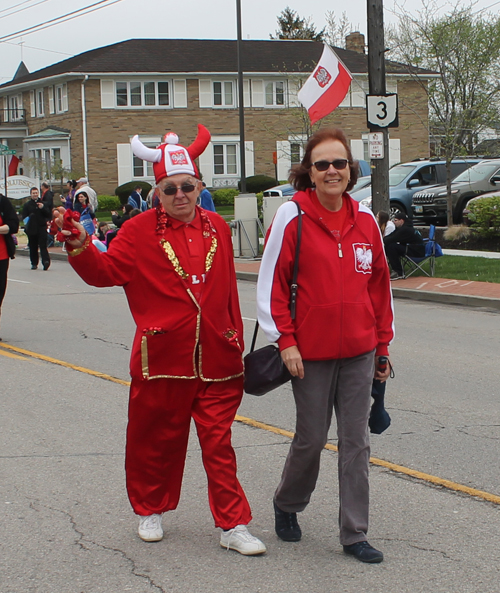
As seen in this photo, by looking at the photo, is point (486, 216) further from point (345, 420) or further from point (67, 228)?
point (67, 228)

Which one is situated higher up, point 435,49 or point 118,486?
point 435,49

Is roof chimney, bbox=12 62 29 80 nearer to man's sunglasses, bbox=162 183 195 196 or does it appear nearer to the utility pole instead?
the utility pole

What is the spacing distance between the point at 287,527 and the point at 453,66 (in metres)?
22.0

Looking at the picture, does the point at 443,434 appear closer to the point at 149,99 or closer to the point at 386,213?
the point at 386,213

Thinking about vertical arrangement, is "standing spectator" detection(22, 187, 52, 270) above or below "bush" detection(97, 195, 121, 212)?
below

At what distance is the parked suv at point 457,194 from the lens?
23.1 metres

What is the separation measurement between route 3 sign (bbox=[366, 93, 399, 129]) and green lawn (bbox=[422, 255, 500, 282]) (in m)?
2.97

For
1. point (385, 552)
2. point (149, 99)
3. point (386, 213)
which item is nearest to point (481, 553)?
point (385, 552)

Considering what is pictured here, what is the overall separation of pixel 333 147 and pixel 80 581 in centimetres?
220

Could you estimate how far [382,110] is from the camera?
1520 cm

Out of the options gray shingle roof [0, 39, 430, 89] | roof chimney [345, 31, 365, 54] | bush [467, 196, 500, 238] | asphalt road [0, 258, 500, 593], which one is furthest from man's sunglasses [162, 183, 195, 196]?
roof chimney [345, 31, 365, 54]

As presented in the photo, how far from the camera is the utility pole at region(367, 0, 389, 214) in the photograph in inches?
595

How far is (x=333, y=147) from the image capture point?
3.85 meters

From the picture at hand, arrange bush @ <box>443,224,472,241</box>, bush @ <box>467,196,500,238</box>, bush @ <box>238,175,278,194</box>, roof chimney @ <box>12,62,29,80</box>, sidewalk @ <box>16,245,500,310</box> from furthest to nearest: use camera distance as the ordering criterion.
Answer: roof chimney @ <box>12,62,29,80</box> < bush @ <box>238,175,278,194</box> < bush @ <box>443,224,472,241</box> < bush @ <box>467,196,500,238</box> < sidewalk @ <box>16,245,500,310</box>
